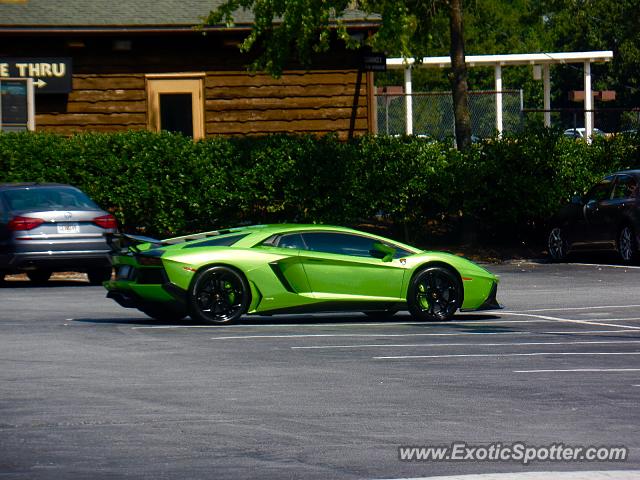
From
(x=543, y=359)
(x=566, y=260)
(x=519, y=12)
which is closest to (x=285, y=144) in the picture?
(x=566, y=260)

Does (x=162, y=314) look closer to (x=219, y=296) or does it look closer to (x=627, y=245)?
(x=219, y=296)

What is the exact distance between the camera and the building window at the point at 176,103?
1270 inches

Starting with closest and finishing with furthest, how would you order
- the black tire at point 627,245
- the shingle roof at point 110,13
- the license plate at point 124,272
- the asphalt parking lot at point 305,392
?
the asphalt parking lot at point 305,392 → the license plate at point 124,272 → the black tire at point 627,245 → the shingle roof at point 110,13

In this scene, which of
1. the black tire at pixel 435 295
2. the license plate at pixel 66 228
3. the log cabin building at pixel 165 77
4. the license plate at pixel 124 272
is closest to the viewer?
the license plate at pixel 124 272

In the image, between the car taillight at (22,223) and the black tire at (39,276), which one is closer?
the car taillight at (22,223)

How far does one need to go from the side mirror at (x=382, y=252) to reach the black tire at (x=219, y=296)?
5.66 ft

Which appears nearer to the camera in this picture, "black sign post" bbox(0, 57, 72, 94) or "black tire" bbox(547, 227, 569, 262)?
"black tire" bbox(547, 227, 569, 262)

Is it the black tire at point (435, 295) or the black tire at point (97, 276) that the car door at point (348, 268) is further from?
the black tire at point (97, 276)

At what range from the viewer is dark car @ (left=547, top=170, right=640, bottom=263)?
26172mm

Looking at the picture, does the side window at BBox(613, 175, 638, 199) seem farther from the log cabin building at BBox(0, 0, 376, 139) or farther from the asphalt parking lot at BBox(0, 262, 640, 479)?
the asphalt parking lot at BBox(0, 262, 640, 479)

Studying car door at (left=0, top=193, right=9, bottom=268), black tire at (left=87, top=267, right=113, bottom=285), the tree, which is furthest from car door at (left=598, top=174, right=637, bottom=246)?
car door at (left=0, top=193, right=9, bottom=268)

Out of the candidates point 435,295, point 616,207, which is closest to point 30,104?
point 616,207

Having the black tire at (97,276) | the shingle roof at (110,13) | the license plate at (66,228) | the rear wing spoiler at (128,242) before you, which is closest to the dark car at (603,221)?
the shingle roof at (110,13)

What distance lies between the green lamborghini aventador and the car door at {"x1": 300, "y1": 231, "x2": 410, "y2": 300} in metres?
0.01
